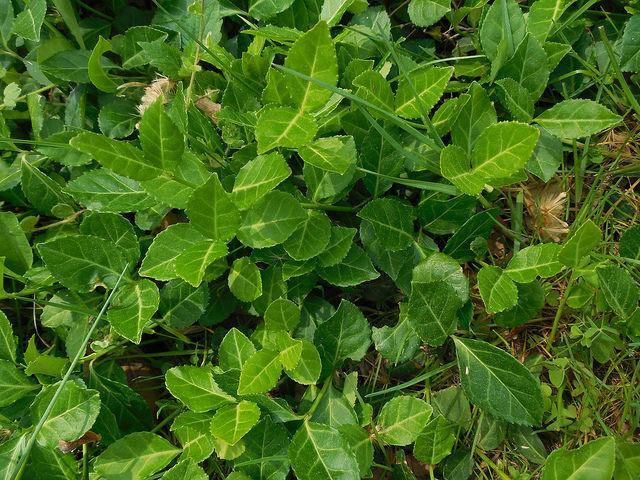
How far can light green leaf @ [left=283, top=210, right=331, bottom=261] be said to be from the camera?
58.4 inches

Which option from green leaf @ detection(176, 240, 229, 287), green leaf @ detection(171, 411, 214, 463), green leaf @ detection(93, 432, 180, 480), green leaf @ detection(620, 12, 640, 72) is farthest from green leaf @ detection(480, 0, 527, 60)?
green leaf @ detection(93, 432, 180, 480)

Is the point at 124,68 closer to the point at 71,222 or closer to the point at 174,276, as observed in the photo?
the point at 71,222

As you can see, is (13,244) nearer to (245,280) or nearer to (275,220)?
(245,280)

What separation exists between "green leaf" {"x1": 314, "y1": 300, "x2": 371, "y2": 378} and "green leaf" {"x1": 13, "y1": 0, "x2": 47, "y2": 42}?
1067 millimetres

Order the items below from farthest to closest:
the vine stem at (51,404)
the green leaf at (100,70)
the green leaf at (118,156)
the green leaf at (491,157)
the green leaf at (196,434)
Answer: the green leaf at (100,70) < the green leaf at (196,434) < the vine stem at (51,404) < the green leaf at (491,157) < the green leaf at (118,156)

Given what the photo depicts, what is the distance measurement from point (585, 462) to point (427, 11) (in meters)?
1.15

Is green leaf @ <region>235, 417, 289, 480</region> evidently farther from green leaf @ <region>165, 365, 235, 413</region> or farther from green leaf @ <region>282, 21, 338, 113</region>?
green leaf @ <region>282, 21, 338, 113</region>

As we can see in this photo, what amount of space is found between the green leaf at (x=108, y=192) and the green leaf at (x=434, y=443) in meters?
0.85

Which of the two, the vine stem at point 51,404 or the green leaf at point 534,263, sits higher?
the green leaf at point 534,263

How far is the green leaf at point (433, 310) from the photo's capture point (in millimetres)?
1463

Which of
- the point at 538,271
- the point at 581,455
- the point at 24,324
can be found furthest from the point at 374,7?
the point at 24,324

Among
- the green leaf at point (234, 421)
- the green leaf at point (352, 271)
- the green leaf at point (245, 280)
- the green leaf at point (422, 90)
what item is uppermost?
the green leaf at point (422, 90)

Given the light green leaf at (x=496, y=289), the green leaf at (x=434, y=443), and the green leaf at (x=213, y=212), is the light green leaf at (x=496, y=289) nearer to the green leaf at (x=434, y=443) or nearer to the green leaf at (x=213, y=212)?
the green leaf at (x=434, y=443)

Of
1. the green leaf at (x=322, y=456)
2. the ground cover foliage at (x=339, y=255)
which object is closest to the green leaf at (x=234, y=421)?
the ground cover foliage at (x=339, y=255)
